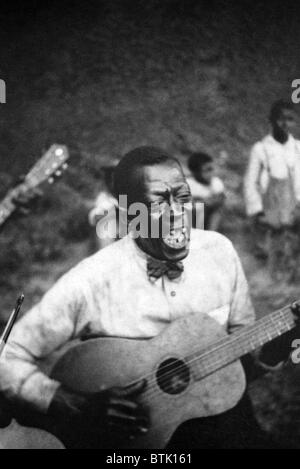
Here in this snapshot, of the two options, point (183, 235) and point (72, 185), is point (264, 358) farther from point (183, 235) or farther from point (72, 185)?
point (72, 185)

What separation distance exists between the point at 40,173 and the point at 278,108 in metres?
1.29

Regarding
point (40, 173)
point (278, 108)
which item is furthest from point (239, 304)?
point (40, 173)

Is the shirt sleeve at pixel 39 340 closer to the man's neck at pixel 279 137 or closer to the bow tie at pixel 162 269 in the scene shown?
the bow tie at pixel 162 269

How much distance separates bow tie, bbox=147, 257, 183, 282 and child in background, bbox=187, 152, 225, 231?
0.86 ft

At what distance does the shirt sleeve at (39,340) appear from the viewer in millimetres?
2266

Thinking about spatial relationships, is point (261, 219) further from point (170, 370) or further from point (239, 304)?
point (170, 370)

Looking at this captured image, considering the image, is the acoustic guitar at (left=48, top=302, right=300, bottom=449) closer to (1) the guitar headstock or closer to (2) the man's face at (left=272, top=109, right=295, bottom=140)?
(1) the guitar headstock

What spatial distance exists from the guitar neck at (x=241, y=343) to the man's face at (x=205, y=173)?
74 centimetres

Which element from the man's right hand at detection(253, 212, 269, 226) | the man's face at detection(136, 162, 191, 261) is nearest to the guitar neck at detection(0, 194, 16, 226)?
the man's face at detection(136, 162, 191, 261)

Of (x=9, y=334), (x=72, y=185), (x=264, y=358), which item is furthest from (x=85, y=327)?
(x=264, y=358)

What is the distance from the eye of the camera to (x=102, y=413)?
7.30ft

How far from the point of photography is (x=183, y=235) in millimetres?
2457

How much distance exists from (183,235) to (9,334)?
Result: 3.06 ft

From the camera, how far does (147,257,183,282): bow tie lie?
2.41 m
